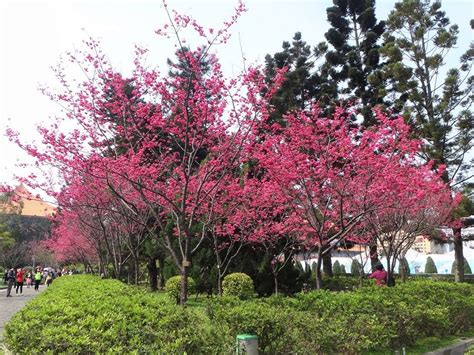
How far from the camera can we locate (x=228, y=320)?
4.96m

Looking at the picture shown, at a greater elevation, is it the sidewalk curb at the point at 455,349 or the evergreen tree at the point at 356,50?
the evergreen tree at the point at 356,50

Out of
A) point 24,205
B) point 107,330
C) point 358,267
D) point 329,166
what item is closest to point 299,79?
point 358,267

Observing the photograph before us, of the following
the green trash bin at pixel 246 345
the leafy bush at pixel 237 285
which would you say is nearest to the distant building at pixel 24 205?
the leafy bush at pixel 237 285

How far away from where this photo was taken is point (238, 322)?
4.89 metres

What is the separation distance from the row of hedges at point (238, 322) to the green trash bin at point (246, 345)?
0.27 feet

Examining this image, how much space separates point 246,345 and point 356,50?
2005 centimetres

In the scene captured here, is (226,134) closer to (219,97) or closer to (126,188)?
(219,97)

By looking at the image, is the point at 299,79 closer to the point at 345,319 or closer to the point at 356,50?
the point at 356,50

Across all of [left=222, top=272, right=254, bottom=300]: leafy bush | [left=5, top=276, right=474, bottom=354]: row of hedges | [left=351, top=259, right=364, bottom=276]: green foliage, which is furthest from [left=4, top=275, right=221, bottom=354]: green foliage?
[left=351, top=259, right=364, bottom=276]: green foliage

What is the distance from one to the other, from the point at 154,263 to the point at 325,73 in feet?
42.4

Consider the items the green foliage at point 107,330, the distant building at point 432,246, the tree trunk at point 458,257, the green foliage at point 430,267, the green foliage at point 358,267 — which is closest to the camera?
the green foliage at point 107,330

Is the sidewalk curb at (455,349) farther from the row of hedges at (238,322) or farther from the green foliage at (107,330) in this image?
the green foliage at (107,330)

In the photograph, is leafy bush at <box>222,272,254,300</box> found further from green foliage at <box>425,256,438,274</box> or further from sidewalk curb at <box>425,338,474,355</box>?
green foliage at <box>425,256,438,274</box>

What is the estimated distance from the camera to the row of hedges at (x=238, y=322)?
344cm
